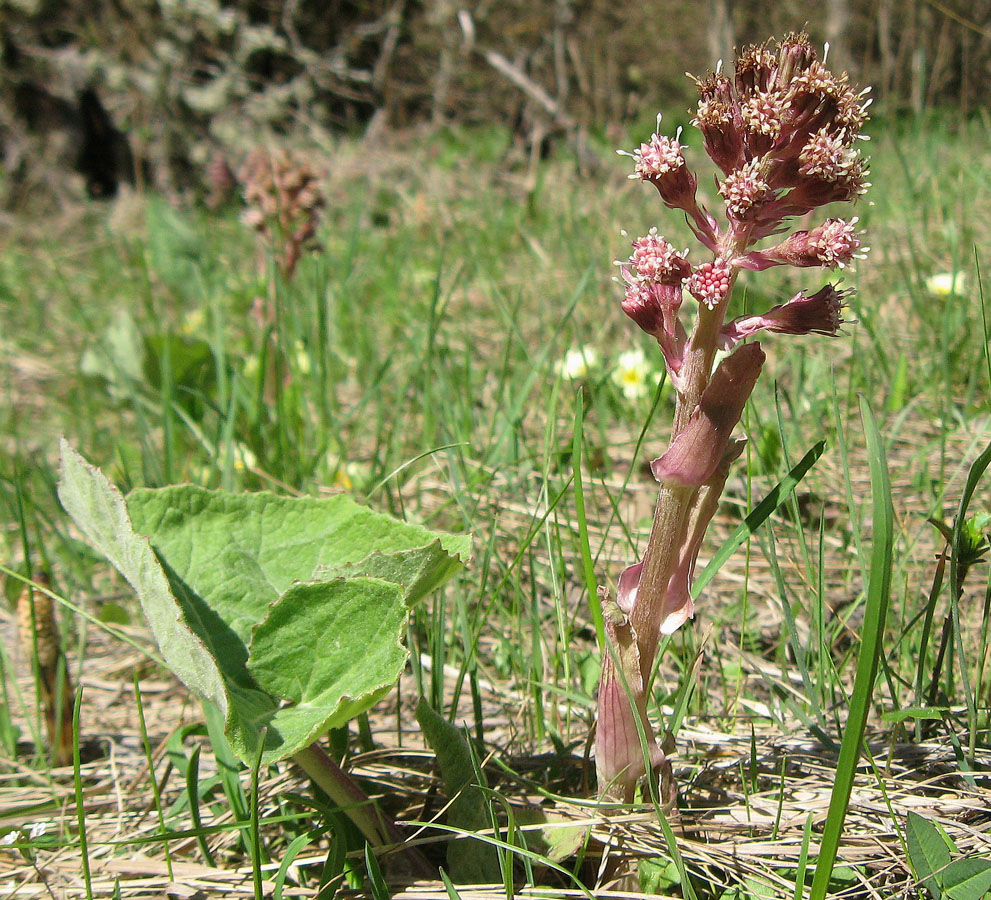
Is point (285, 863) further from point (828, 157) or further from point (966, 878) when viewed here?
point (828, 157)

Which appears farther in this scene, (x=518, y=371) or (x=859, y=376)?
(x=518, y=371)

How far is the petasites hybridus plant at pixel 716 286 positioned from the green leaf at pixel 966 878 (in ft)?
1.22

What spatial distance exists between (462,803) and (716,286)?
83 centimetres

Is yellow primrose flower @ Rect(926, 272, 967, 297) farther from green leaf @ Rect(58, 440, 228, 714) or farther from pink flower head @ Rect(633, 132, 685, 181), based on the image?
green leaf @ Rect(58, 440, 228, 714)

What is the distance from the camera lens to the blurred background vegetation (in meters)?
6.97

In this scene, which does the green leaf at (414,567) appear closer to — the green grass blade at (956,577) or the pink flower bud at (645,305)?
the pink flower bud at (645,305)

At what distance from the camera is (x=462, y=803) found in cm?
129

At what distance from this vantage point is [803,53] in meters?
1.07

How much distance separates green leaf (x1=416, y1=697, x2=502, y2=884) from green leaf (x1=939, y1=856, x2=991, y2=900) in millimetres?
594

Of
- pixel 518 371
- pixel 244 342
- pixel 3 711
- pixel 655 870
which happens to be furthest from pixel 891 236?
pixel 3 711

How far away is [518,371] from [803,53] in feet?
7.55

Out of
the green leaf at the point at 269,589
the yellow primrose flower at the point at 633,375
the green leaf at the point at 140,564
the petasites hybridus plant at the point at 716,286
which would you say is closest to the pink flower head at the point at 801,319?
the petasites hybridus plant at the point at 716,286

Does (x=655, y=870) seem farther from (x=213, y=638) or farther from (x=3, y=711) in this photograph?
(x=3, y=711)

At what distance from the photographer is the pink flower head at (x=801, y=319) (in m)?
1.13
